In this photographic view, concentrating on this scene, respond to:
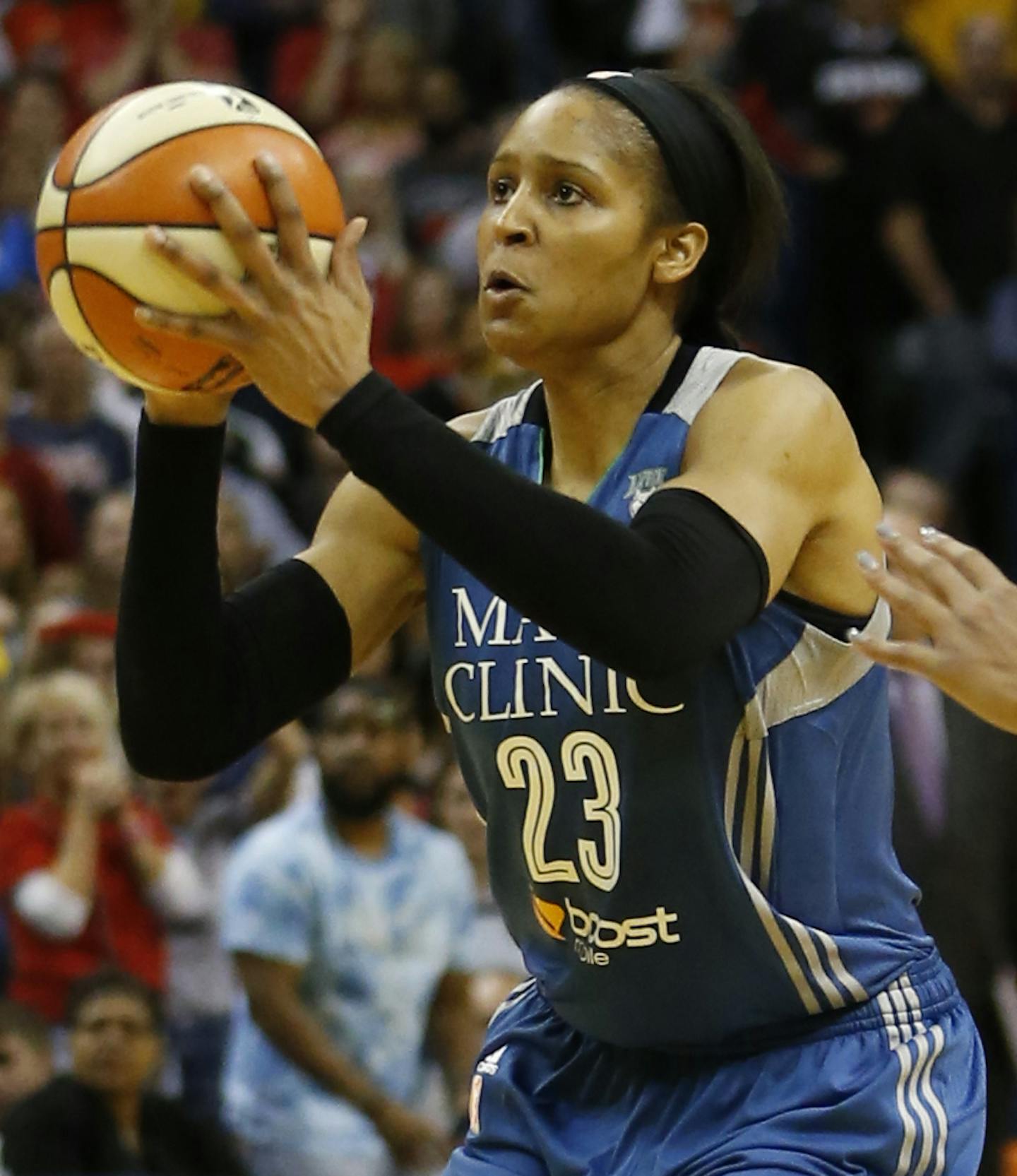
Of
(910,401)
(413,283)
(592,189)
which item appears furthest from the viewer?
(910,401)

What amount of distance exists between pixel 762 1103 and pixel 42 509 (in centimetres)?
542

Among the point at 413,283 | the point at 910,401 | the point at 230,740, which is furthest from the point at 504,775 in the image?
the point at 910,401

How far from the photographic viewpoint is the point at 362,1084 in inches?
244

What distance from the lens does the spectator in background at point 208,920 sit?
21.8ft

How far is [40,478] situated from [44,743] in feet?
5.89

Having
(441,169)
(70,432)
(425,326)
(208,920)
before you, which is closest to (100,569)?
(70,432)

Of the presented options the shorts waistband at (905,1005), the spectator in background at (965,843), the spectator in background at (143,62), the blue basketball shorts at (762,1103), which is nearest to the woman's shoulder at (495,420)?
the blue basketball shorts at (762,1103)

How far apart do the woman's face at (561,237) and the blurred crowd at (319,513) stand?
2.43 feet

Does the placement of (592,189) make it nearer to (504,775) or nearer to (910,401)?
(504,775)

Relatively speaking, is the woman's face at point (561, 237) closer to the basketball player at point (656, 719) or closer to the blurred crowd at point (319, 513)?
the basketball player at point (656, 719)

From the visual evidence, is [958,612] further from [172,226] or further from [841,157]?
[841,157]

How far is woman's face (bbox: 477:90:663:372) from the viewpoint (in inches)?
129

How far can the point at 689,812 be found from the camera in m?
3.20

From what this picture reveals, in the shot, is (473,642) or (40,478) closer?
(473,642)
